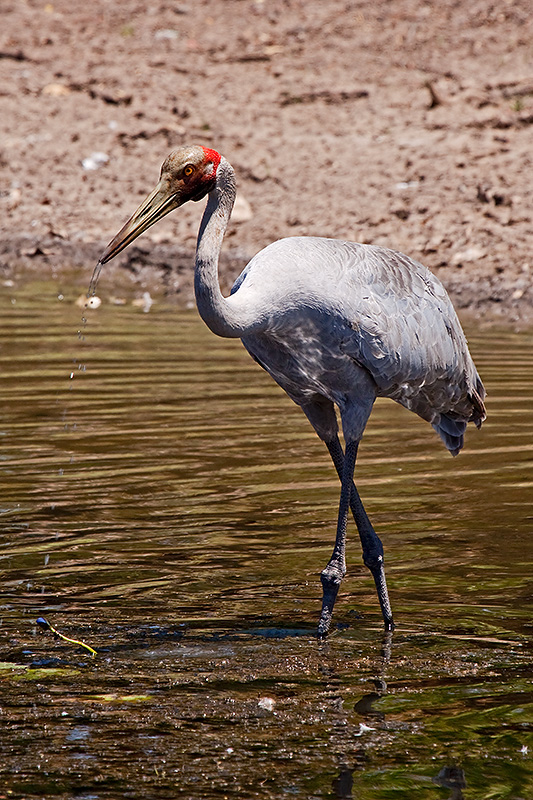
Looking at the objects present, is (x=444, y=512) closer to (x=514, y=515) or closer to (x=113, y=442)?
(x=514, y=515)

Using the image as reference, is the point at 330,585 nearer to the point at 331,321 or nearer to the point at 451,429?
the point at 331,321

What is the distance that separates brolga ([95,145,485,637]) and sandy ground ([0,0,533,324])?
5.93m

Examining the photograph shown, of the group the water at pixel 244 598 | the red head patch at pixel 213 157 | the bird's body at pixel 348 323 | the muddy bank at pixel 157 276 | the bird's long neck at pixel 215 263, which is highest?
the red head patch at pixel 213 157

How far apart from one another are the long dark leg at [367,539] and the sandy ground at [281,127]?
19.9 feet

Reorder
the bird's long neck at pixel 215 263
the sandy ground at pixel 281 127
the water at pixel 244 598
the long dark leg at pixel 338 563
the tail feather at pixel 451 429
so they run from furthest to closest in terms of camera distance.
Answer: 1. the sandy ground at pixel 281 127
2. the tail feather at pixel 451 429
3. the long dark leg at pixel 338 563
4. the bird's long neck at pixel 215 263
5. the water at pixel 244 598

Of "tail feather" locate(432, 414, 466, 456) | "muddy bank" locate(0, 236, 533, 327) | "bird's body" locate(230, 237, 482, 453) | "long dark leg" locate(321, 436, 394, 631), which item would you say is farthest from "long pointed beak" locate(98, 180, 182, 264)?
"muddy bank" locate(0, 236, 533, 327)

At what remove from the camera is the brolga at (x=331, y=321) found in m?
4.82

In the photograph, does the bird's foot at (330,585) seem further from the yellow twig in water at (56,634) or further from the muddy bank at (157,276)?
the muddy bank at (157,276)

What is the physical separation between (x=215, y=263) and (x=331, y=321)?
59 cm

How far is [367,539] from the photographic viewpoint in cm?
558

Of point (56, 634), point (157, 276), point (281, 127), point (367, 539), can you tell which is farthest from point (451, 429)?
point (281, 127)

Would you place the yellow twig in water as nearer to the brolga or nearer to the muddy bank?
the brolga

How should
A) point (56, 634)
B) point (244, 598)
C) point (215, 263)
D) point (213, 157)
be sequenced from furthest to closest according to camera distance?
point (244, 598)
point (56, 634)
point (213, 157)
point (215, 263)

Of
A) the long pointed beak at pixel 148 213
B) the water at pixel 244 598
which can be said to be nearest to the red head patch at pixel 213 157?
the long pointed beak at pixel 148 213
